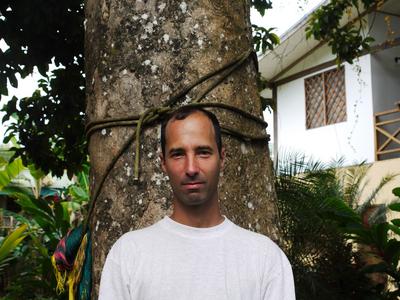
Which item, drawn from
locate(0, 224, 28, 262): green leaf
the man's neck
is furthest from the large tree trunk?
locate(0, 224, 28, 262): green leaf

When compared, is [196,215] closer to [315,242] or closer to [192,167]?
[192,167]

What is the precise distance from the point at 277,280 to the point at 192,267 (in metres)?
0.24

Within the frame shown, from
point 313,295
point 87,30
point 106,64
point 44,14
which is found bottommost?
point 313,295

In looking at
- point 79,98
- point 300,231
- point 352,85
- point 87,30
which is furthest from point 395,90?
point 87,30

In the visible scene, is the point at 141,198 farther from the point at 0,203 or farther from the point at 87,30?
the point at 0,203

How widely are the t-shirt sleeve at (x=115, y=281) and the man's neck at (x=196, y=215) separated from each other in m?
0.20

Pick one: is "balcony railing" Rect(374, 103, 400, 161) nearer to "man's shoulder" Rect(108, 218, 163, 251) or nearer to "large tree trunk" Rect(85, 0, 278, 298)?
"large tree trunk" Rect(85, 0, 278, 298)

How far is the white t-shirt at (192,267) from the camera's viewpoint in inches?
65.7

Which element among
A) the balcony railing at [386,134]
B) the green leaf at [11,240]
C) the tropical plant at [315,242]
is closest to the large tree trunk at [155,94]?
the tropical plant at [315,242]

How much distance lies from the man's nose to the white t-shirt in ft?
0.51

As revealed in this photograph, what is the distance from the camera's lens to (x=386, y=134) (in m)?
12.3

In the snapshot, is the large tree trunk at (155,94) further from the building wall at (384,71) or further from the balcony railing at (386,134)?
the building wall at (384,71)

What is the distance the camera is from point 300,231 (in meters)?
7.27

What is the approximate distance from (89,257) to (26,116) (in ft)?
12.8
